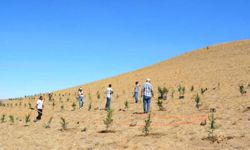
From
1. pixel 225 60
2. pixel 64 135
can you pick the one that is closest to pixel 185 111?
pixel 64 135

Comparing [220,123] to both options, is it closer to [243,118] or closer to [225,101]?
[243,118]

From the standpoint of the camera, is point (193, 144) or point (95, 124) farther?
point (95, 124)

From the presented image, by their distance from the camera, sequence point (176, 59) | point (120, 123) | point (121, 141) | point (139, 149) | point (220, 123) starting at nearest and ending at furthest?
point (139, 149), point (121, 141), point (220, 123), point (120, 123), point (176, 59)

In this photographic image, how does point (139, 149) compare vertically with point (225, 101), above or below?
below

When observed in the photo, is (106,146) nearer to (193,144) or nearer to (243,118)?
(193,144)

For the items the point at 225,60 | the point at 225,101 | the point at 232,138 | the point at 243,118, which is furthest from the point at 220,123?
the point at 225,60

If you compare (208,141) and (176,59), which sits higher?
(176,59)

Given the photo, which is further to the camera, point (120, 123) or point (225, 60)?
point (225, 60)

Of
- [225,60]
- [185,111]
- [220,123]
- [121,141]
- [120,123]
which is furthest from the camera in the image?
[225,60]

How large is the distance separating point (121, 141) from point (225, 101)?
9986 mm

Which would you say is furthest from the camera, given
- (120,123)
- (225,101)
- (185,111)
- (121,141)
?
(225,101)

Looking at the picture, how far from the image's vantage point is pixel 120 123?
654 inches

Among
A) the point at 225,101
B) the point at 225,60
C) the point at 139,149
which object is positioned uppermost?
the point at 225,60

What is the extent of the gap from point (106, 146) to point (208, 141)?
110 inches
